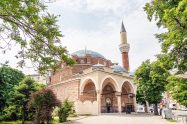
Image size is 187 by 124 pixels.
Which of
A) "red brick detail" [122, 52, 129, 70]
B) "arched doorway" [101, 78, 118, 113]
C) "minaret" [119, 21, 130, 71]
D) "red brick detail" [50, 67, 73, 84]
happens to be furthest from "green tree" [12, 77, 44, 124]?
"red brick detail" [122, 52, 129, 70]

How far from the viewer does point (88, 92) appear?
33.6 m

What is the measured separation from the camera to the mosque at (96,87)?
1155 inches

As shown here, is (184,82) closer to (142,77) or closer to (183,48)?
(183,48)

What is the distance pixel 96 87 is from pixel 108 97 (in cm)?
655

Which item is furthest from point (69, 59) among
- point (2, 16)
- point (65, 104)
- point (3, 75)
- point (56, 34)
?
point (65, 104)

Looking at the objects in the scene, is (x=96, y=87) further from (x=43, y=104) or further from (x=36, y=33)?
(x=36, y=33)

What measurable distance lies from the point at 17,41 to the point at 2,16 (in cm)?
131

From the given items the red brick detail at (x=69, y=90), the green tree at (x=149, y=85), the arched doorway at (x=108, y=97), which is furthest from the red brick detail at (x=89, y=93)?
the green tree at (x=149, y=85)

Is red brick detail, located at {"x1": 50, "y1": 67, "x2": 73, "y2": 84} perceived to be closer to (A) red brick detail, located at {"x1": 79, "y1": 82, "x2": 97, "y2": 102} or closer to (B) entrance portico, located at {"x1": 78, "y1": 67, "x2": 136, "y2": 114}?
(A) red brick detail, located at {"x1": 79, "y1": 82, "x2": 97, "y2": 102}

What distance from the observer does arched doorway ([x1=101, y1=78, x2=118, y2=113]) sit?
33947 mm

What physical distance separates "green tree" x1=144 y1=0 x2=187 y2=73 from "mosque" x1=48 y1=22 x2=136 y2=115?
17.9 m

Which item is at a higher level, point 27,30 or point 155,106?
point 27,30

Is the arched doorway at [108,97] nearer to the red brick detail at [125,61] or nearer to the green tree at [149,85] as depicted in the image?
the green tree at [149,85]

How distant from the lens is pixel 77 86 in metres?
32.8
